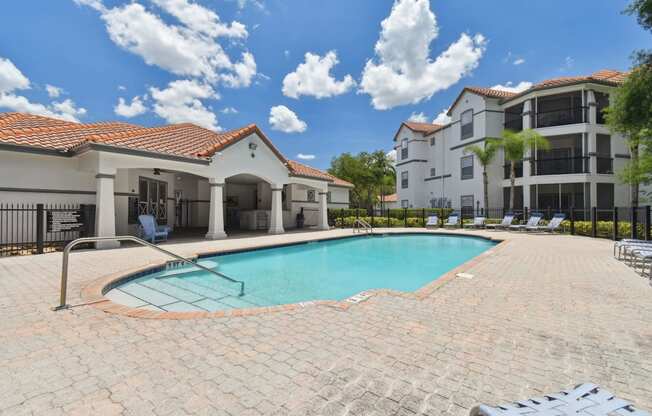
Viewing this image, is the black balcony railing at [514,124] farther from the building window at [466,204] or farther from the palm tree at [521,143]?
the building window at [466,204]

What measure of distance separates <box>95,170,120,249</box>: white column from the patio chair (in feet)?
41.6

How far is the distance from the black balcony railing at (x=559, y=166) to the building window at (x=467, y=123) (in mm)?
6027

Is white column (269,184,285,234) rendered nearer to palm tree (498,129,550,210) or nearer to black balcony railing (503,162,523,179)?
palm tree (498,129,550,210)

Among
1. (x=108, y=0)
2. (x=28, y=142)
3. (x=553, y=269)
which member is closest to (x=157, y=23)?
(x=108, y=0)

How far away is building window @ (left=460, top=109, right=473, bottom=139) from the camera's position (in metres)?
25.7

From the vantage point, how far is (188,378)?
2.55m

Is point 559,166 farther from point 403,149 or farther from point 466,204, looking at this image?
point 403,149

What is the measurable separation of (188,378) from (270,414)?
3.09 feet

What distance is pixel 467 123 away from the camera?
26156 mm

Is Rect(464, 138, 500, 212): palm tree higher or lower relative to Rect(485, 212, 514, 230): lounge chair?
higher

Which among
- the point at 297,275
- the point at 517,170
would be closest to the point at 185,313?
the point at 297,275

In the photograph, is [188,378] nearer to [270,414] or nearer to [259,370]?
[259,370]

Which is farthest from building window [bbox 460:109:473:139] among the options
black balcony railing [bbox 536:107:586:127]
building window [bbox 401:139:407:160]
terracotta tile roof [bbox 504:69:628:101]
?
building window [bbox 401:139:407:160]

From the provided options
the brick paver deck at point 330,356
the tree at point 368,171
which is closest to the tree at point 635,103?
the brick paver deck at point 330,356
